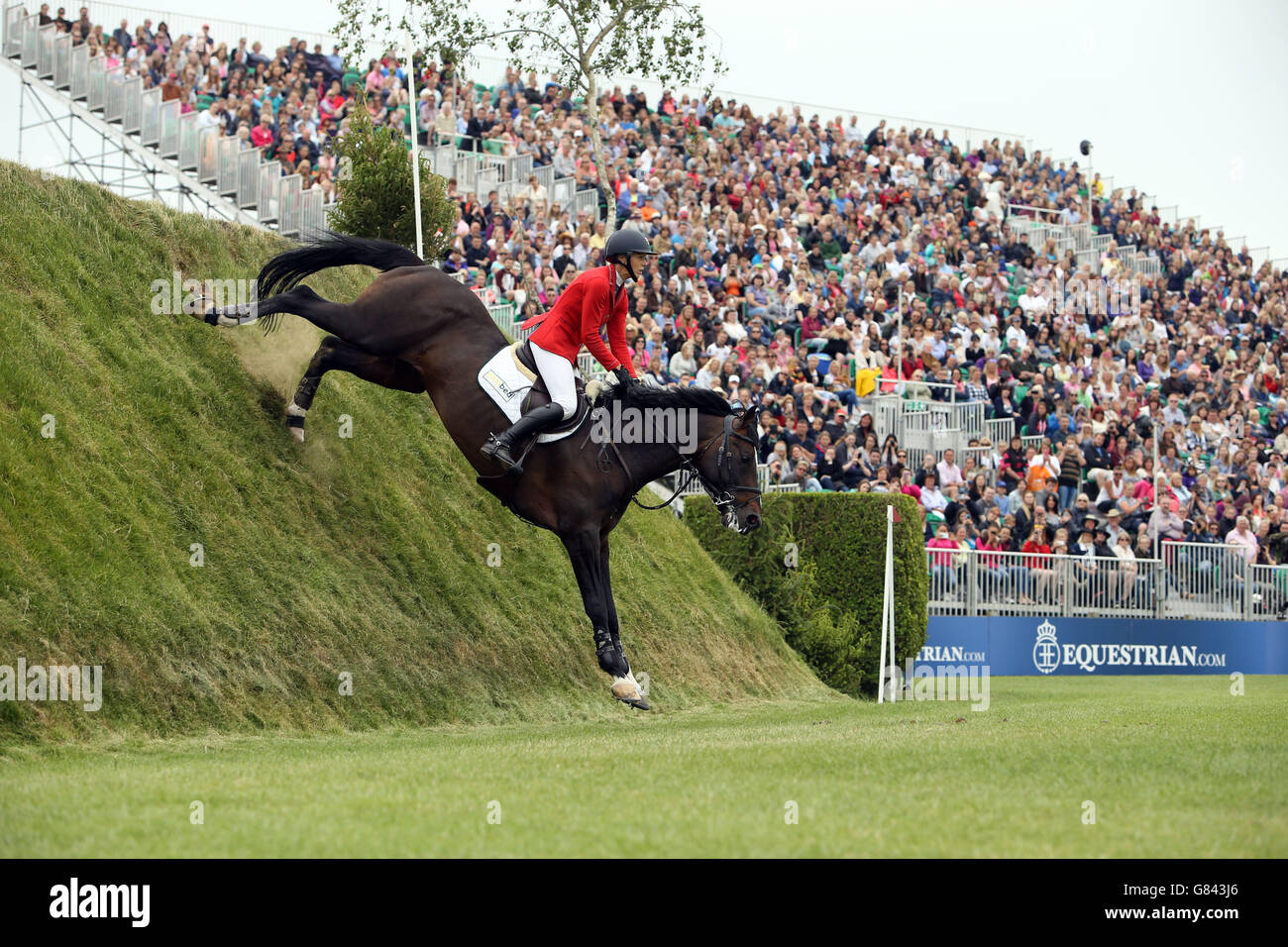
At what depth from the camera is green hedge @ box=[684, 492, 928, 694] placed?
1955cm

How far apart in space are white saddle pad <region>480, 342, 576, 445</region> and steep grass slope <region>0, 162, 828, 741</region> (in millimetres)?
2546

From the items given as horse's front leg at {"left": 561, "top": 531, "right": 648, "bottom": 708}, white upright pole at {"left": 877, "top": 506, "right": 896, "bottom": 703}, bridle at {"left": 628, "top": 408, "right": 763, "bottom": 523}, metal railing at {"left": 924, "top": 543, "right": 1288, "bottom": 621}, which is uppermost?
bridle at {"left": 628, "top": 408, "right": 763, "bottom": 523}

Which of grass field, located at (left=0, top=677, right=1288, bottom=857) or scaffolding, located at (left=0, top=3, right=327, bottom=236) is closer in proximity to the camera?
grass field, located at (left=0, top=677, right=1288, bottom=857)

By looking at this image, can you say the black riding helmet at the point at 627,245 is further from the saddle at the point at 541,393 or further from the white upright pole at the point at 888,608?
the white upright pole at the point at 888,608

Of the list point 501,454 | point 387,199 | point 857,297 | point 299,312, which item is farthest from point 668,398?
point 857,297

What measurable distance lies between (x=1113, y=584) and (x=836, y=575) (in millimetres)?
7716

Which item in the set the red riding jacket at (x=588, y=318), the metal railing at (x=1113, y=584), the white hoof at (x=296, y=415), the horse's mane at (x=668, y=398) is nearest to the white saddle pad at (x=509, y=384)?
the red riding jacket at (x=588, y=318)

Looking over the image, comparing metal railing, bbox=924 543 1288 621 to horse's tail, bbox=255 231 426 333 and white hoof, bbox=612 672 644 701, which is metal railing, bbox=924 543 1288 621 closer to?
white hoof, bbox=612 672 644 701

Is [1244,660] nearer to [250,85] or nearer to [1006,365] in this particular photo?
[1006,365]

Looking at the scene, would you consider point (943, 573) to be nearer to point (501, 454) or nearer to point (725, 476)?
point (725, 476)

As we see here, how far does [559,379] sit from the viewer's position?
41.4 feet

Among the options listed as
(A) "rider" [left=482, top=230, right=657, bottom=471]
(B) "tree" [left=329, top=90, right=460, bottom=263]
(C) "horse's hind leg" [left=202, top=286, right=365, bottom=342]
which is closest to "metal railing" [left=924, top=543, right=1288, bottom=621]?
(B) "tree" [left=329, top=90, right=460, bottom=263]
